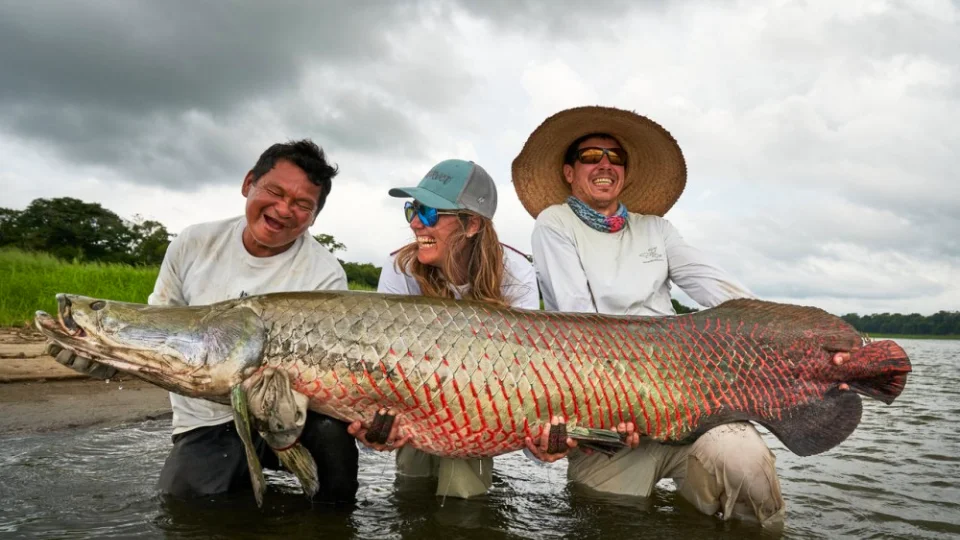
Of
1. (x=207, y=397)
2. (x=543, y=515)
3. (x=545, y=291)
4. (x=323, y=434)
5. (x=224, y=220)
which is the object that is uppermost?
(x=224, y=220)

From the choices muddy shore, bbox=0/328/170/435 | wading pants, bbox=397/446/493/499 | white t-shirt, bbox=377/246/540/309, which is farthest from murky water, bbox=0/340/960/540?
white t-shirt, bbox=377/246/540/309

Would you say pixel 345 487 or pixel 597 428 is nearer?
pixel 597 428

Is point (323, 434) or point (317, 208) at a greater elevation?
point (317, 208)

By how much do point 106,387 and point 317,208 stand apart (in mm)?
3981

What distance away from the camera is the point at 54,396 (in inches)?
237

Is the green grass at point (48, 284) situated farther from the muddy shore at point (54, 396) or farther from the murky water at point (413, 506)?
the murky water at point (413, 506)

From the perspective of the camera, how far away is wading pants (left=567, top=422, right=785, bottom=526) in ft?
11.5

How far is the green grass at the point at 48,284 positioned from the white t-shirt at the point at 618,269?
6.93m

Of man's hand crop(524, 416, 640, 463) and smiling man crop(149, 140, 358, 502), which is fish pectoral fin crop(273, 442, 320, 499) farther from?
man's hand crop(524, 416, 640, 463)

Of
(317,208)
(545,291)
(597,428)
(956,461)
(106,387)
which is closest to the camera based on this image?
(597,428)

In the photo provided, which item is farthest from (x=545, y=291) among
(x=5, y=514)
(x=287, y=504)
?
(x=5, y=514)

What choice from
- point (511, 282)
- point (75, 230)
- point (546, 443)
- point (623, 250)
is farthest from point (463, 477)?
point (75, 230)

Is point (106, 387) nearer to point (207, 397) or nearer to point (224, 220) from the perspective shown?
point (224, 220)

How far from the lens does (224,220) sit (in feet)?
13.7
